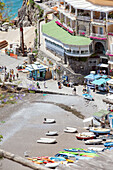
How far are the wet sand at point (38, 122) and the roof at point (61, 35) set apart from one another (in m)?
10.5

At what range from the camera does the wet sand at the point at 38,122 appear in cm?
5462

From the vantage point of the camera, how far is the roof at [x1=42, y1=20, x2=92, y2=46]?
78.5 m

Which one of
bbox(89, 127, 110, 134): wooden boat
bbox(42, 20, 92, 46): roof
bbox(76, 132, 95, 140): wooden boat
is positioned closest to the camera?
bbox(76, 132, 95, 140): wooden boat

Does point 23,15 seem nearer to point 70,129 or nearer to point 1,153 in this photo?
point 70,129

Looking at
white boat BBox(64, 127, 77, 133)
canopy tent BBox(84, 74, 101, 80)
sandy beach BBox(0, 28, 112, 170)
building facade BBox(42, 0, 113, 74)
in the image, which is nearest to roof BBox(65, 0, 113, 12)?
building facade BBox(42, 0, 113, 74)

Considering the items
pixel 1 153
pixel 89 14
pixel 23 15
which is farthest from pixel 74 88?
pixel 23 15

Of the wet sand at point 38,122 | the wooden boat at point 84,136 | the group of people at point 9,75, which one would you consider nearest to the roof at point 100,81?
the wet sand at point 38,122

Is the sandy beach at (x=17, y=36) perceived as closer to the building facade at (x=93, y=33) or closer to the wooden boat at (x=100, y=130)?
the building facade at (x=93, y=33)

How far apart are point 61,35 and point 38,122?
24.2 metres

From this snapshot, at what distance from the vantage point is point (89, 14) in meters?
80.4

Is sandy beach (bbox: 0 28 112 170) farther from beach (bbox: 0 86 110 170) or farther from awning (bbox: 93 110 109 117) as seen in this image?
awning (bbox: 93 110 109 117)

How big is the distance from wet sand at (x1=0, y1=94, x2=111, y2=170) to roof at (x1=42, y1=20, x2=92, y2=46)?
34.4ft

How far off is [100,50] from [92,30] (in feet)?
11.9

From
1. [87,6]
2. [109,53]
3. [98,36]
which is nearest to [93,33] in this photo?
[98,36]
